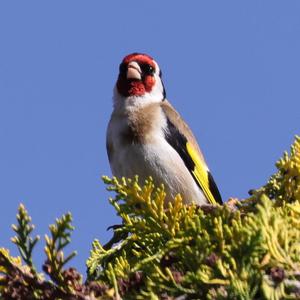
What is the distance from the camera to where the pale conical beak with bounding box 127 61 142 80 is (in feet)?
18.8

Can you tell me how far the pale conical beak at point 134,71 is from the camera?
18.8 feet

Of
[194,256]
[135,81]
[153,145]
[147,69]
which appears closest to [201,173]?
[153,145]

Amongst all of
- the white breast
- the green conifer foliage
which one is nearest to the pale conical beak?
the white breast

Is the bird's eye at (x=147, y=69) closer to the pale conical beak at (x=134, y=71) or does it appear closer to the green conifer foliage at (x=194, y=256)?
the pale conical beak at (x=134, y=71)

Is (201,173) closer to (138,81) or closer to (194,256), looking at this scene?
(138,81)

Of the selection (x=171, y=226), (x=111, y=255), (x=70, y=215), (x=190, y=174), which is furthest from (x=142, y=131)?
(x=70, y=215)

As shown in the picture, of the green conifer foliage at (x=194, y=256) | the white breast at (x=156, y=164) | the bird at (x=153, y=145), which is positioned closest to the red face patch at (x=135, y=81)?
the bird at (x=153, y=145)

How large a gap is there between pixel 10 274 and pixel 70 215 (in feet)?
1.21

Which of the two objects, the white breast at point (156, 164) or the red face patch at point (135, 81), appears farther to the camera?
the red face patch at point (135, 81)

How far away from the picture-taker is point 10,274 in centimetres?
247

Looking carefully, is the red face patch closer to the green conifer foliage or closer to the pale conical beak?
the pale conical beak

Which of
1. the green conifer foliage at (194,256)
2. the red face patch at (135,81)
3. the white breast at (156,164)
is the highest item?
the red face patch at (135,81)

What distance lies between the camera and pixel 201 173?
17.2ft

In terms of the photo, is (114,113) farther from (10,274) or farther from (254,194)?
(10,274)
